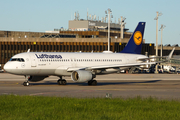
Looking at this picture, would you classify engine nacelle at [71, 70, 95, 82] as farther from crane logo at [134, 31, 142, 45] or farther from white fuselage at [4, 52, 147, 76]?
crane logo at [134, 31, 142, 45]

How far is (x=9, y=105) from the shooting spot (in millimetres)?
17766

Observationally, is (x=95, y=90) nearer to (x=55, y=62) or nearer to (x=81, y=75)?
(x=81, y=75)

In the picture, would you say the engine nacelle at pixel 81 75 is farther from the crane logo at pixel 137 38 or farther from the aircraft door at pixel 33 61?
the crane logo at pixel 137 38

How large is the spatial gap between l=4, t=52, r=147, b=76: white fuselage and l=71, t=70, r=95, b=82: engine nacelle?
1.59 metres

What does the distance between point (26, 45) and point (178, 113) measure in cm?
10002

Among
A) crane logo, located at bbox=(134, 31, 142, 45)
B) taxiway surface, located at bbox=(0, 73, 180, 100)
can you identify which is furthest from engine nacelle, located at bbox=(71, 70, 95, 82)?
crane logo, located at bbox=(134, 31, 142, 45)

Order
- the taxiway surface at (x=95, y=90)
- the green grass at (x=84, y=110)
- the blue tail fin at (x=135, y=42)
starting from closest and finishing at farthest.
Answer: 1. the green grass at (x=84, y=110)
2. the taxiway surface at (x=95, y=90)
3. the blue tail fin at (x=135, y=42)

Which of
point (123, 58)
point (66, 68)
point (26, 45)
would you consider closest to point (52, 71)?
point (66, 68)

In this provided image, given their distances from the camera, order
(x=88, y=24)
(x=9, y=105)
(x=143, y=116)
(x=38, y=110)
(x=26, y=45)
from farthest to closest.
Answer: (x=88, y=24) < (x=26, y=45) < (x=9, y=105) < (x=38, y=110) < (x=143, y=116)

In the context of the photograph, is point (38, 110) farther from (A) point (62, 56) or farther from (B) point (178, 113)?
(A) point (62, 56)

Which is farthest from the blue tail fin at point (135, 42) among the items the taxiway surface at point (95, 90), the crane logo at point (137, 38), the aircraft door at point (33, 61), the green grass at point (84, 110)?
the green grass at point (84, 110)

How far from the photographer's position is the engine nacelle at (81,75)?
34906 mm

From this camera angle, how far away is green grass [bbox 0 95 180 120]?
1412 cm

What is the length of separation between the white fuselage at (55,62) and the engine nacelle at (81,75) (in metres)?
1.59
